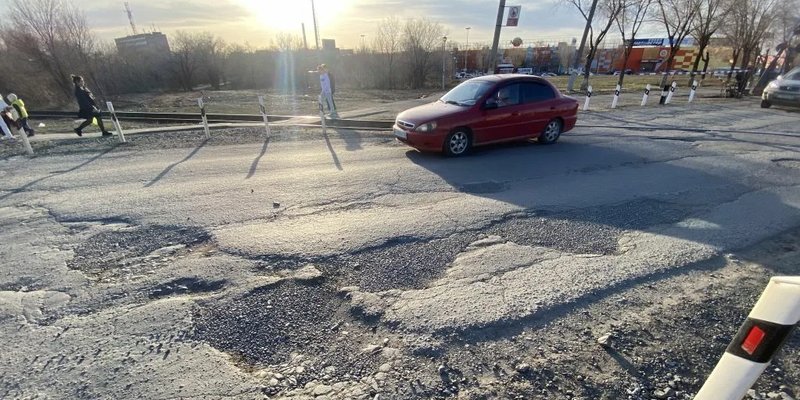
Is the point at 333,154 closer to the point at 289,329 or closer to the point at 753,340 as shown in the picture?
the point at 289,329

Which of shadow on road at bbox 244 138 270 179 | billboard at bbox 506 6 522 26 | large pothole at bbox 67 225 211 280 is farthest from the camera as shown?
billboard at bbox 506 6 522 26

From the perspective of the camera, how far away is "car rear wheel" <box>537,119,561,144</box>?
8641 mm

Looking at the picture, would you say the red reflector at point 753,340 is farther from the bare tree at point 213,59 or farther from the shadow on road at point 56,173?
the bare tree at point 213,59

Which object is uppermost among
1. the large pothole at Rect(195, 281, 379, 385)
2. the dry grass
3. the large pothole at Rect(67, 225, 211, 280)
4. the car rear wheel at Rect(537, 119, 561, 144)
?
the dry grass

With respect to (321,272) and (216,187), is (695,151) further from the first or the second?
(216,187)

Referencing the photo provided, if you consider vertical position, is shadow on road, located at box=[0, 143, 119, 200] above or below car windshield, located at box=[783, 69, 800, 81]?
below

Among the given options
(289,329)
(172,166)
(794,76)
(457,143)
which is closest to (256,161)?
(172,166)

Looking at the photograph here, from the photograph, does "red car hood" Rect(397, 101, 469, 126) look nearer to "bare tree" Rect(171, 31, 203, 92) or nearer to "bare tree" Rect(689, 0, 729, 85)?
"bare tree" Rect(689, 0, 729, 85)

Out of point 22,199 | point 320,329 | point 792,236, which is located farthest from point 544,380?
point 22,199

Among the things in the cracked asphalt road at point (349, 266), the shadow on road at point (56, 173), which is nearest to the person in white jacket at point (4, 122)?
the shadow on road at point (56, 173)

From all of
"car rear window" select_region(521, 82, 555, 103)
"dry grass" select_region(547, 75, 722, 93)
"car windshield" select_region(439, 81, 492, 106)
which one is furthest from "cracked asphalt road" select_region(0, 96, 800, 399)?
"dry grass" select_region(547, 75, 722, 93)

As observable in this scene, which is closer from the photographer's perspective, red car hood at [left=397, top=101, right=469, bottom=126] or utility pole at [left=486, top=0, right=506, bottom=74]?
red car hood at [left=397, top=101, right=469, bottom=126]

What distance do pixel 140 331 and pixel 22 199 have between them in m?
4.54

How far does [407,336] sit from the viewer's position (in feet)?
8.38
